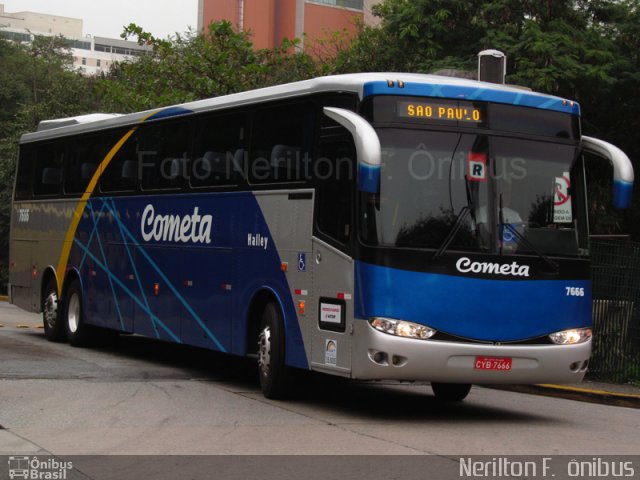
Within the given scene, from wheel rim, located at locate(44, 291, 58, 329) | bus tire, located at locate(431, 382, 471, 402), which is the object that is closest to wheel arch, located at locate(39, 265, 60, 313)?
wheel rim, located at locate(44, 291, 58, 329)

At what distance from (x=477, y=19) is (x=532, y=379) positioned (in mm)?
17298

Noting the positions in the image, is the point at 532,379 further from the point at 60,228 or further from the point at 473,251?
the point at 60,228

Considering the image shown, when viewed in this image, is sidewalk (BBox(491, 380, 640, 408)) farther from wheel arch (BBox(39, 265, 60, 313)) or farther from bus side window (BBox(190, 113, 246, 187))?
wheel arch (BBox(39, 265, 60, 313))

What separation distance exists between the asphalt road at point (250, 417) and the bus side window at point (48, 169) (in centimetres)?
430

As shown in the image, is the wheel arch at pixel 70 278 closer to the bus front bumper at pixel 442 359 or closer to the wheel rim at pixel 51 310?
the wheel rim at pixel 51 310

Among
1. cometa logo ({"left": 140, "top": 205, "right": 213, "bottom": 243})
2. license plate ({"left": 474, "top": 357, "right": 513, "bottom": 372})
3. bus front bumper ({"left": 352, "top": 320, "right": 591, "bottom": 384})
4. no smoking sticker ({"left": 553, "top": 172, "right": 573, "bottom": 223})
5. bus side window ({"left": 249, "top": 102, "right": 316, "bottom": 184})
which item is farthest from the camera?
cometa logo ({"left": 140, "top": 205, "right": 213, "bottom": 243})

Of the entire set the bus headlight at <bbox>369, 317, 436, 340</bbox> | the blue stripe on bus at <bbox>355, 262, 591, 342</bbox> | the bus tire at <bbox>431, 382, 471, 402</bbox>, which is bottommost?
the bus tire at <bbox>431, 382, 471, 402</bbox>

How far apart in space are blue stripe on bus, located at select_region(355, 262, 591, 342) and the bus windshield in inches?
13.2

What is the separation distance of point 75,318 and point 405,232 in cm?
947

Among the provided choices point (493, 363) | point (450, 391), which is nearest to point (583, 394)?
point (450, 391)

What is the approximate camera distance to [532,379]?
1131 cm

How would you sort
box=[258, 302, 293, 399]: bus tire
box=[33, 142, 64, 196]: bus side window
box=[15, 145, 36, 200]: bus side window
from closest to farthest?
box=[258, 302, 293, 399]: bus tire < box=[33, 142, 64, 196]: bus side window < box=[15, 145, 36, 200]: bus side window

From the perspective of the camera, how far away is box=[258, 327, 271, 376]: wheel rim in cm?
1266
